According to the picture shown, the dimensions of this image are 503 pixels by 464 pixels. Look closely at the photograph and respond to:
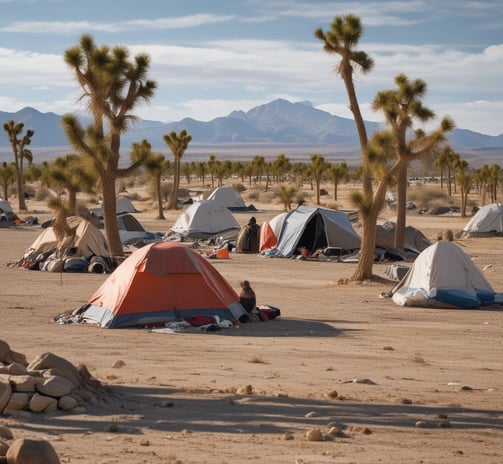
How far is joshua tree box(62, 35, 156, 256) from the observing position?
27.1 metres

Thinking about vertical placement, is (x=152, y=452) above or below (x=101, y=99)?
below

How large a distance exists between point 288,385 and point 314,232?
21.0 m

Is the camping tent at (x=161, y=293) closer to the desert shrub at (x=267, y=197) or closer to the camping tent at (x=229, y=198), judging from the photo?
the camping tent at (x=229, y=198)

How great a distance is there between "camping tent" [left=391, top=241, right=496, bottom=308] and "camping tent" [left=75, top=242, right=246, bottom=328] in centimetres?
423

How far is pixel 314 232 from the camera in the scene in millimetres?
31406

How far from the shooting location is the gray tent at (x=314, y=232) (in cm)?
3058

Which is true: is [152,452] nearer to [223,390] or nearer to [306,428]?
[306,428]

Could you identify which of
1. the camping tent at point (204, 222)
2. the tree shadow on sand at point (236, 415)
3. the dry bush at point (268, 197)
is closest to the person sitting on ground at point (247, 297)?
the tree shadow on sand at point (236, 415)

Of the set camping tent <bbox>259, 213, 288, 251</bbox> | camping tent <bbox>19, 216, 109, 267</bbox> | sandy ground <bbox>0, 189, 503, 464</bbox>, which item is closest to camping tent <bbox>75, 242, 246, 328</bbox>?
sandy ground <bbox>0, 189, 503, 464</bbox>

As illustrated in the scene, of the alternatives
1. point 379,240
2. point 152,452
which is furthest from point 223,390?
point 379,240

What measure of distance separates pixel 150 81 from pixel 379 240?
29.6 ft

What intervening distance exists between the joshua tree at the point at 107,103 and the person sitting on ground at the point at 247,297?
1187cm

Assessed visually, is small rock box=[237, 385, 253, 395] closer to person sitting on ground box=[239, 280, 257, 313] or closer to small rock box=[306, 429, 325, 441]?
small rock box=[306, 429, 325, 441]

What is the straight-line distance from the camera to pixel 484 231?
130ft
